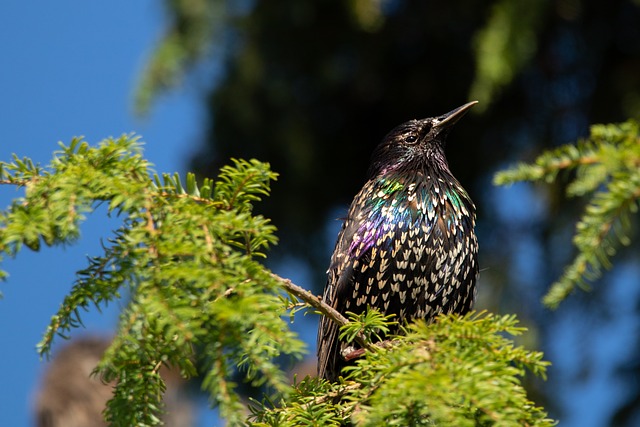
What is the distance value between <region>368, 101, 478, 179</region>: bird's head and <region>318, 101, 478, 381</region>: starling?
0.34ft

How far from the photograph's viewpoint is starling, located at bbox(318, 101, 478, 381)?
299 cm


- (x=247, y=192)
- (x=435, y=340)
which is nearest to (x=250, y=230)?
(x=247, y=192)

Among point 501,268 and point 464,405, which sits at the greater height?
point 501,268

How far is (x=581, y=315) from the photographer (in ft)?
15.2

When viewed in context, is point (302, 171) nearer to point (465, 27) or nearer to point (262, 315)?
point (465, 27)

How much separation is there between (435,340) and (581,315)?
10.5ft

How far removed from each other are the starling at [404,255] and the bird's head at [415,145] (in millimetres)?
103

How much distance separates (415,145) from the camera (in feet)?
11.2

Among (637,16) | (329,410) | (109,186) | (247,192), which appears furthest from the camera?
(637,16)

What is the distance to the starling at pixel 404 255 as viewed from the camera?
9.82 feet

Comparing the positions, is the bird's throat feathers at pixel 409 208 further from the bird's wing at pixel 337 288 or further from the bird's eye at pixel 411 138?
the bird's eye at pixel 411 138

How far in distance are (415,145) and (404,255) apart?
601 millimetres

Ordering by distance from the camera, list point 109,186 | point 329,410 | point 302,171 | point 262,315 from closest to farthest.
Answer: point 262,315 → point 109,186 → point 329,410 → point 302,171

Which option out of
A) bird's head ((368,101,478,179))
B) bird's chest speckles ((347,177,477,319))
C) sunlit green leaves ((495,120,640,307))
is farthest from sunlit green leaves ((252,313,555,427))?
bird's head ((368,101,478,179))
